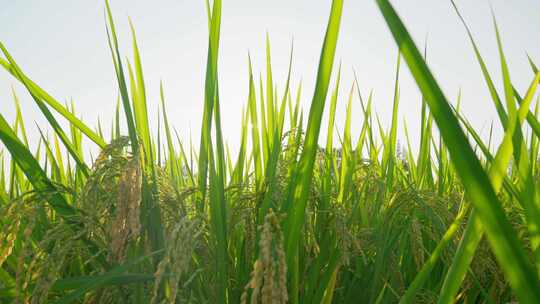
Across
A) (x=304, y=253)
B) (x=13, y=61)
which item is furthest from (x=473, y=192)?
(x=13, y=61)

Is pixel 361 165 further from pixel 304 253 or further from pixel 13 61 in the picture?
pixel 13 61

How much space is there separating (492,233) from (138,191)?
0.71m

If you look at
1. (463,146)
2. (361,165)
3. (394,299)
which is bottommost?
(394,299)

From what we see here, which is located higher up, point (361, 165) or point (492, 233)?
point (361, 165)

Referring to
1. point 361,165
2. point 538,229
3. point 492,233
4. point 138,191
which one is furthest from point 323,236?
point 492,233

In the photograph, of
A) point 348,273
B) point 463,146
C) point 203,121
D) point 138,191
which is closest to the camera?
point 463,146

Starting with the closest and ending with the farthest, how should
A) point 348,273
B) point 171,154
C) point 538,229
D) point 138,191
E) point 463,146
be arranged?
point 463,146 → point 538,229 → point 138,191 → point 348,273 → point 171,154

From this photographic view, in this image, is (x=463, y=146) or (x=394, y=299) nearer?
(x=463, y=146)

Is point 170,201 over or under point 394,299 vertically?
over

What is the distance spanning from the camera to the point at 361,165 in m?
1.91

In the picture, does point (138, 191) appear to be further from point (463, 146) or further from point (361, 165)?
point (361, 165)

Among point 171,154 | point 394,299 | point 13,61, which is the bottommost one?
point 394,299

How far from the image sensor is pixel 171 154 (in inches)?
81.7

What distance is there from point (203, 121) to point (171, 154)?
2.25 ft
